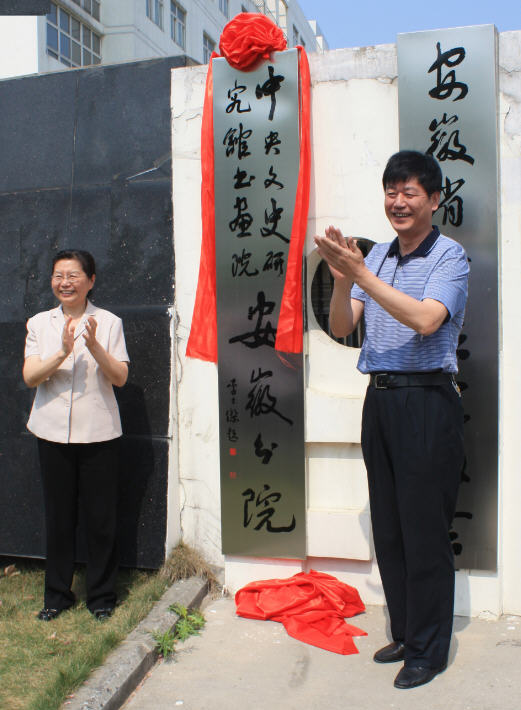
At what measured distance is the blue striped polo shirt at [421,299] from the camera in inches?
111

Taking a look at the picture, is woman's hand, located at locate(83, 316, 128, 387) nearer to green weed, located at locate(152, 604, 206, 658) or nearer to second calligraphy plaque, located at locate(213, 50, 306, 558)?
second calligraphy plaque, located at locate(213, 50, 306, 558)

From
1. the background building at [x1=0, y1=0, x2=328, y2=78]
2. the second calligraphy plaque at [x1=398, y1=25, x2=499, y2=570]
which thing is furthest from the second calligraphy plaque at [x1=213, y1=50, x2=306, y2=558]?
the background building at [x1=0, y1=0, x2=328, y2=78]

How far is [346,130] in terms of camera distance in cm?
382

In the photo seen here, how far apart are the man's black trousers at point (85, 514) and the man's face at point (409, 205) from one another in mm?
2025

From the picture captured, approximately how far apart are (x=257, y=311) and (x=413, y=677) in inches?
81.3

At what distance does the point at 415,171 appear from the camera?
2859mm

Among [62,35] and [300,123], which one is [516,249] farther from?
[62,35]

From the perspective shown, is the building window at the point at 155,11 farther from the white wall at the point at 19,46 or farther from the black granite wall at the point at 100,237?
the black granite wall at the point at 100,237

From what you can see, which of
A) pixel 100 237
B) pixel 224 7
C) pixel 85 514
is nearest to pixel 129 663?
pixel 85 514

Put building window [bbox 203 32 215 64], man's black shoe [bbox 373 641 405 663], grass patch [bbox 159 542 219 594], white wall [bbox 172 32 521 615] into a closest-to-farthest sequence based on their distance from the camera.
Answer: man's black shoe [bbox 373 641 405 663]
white wall [bbox 172 32 521 615]
grass patch [bbox 159 542 219 594]
building window [bbox 203 32 215 64]

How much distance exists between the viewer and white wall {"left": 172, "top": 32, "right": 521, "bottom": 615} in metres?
3.60

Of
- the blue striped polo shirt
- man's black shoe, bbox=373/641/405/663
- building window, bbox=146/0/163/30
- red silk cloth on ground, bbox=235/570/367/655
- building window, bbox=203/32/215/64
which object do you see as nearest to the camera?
the blue striped polo shirt

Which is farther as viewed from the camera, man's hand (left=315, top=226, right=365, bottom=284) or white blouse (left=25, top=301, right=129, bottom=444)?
white blouse (left=25, top=301, right=129, bottom=444)

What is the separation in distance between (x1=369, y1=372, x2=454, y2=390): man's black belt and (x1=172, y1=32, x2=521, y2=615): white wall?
2.72ft
